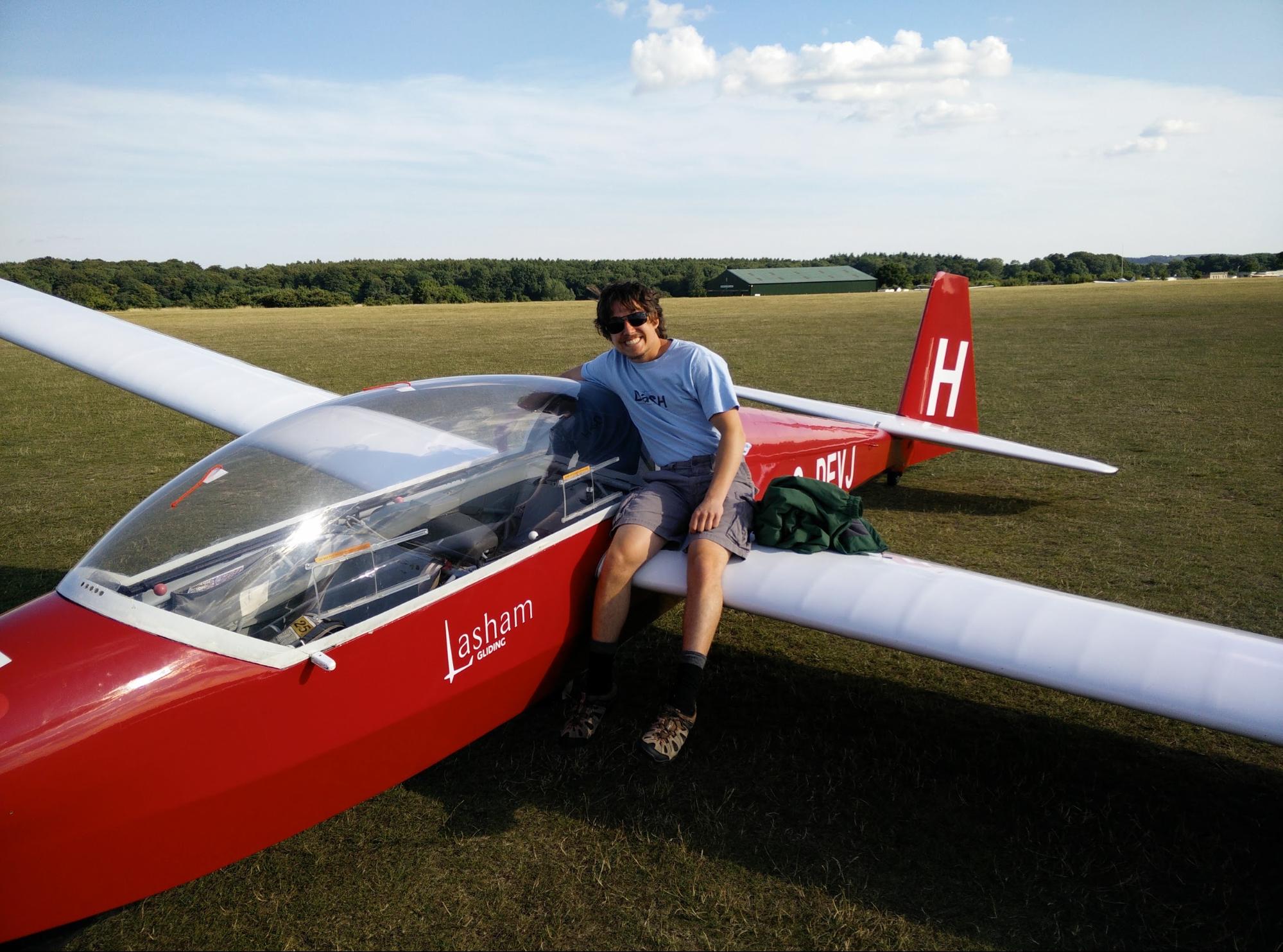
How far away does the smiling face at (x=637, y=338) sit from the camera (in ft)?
10.6

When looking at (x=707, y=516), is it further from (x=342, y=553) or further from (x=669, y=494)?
(x=342, y=553)

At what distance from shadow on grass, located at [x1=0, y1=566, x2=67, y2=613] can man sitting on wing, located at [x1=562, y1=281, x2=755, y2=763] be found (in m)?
3.37

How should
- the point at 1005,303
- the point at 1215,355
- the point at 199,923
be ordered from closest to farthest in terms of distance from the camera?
the point at 199,923, the point at 1215,355, the point at 1005,303

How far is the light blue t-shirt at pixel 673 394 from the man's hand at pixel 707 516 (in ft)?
1.07

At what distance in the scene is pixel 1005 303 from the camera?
41500 millimetres

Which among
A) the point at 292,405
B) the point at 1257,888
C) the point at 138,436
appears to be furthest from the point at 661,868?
the point at 138,436

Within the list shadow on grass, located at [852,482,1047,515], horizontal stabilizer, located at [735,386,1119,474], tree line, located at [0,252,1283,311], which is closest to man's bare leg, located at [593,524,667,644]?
horizontal stabilizer, located at [735,386,1119,474]

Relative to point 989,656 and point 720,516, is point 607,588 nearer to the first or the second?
point 720,516

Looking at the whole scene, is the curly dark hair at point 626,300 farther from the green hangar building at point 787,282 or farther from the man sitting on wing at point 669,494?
the green hangar building at point 787,282

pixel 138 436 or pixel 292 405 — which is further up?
pixel 292 405

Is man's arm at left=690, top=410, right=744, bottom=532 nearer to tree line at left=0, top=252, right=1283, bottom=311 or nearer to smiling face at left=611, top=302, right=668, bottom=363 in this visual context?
smiling face at left=611, top=302, right=668, bottom=363

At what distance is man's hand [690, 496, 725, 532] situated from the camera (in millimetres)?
3119

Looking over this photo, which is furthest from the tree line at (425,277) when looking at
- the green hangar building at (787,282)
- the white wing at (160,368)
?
the white wing at (160,368)

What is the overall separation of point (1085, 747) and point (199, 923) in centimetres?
313
